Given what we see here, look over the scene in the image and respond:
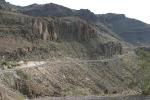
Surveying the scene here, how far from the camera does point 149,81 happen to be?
482 feet

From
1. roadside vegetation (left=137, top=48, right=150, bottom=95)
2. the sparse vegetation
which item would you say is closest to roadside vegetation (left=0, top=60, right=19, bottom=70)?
the sparse vegetation

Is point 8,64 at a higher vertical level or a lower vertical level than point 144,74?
higher

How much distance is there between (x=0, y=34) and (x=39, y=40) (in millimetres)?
16762

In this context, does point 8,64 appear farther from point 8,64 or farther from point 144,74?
point 144,74

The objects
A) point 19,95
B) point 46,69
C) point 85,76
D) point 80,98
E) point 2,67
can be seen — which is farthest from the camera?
point 85,76

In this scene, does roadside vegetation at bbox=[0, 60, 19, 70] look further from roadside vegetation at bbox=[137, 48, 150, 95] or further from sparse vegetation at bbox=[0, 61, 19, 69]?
roadside vegetation at bbox=[137, 48, 150, 95]

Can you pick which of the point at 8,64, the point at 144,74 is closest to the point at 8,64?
the point at 8,64

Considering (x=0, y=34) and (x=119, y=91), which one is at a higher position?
(x=0, y=34)

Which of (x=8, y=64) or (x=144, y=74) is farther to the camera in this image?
(x=144, y=74)

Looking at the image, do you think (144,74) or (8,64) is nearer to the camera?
(8,64)

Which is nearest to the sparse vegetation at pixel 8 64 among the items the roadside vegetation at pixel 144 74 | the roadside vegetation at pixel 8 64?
the roadside vegetation at pixel 8 64

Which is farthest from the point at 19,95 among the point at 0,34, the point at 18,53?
the point at 0,34

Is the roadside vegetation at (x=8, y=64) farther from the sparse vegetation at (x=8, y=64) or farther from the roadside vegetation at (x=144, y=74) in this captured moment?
the roadside vegetation at (x=144, y=74)

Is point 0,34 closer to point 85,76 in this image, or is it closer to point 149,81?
point 85,76
